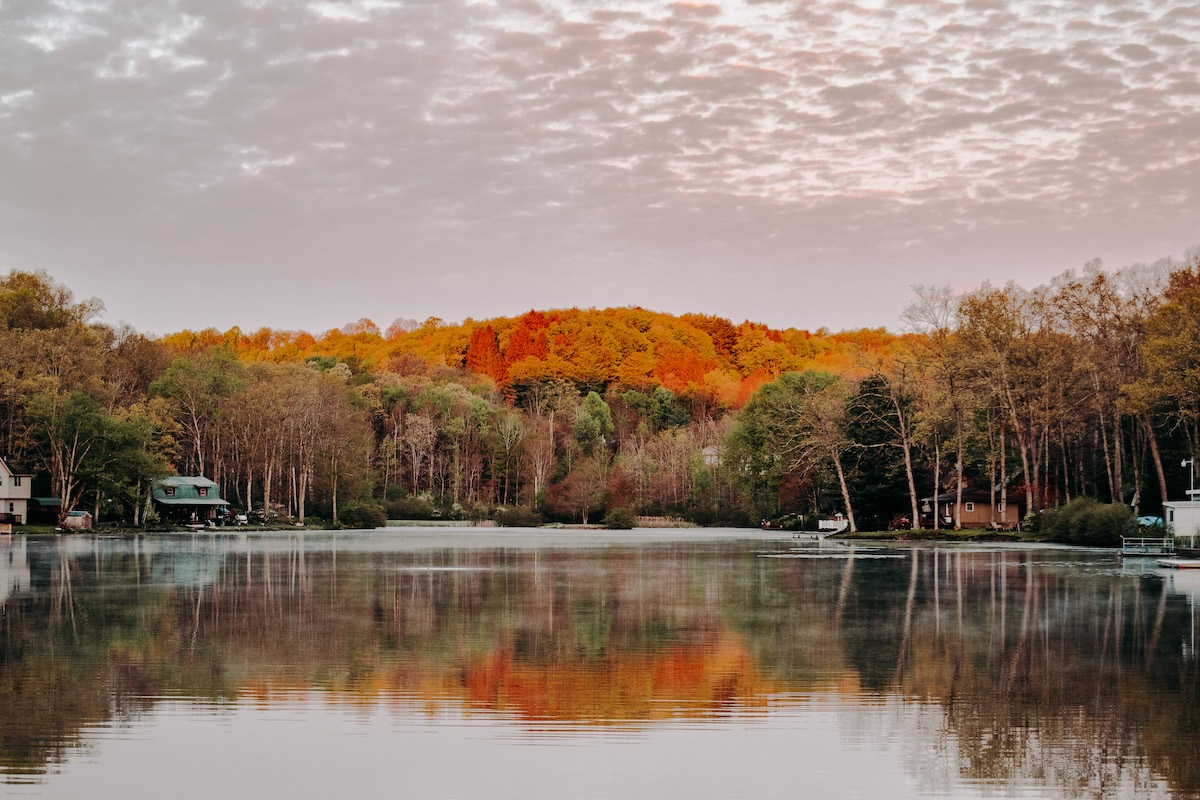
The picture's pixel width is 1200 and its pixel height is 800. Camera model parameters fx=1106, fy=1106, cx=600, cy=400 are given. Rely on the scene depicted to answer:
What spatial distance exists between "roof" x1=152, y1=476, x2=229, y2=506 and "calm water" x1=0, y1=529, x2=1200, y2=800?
54205 millimetres

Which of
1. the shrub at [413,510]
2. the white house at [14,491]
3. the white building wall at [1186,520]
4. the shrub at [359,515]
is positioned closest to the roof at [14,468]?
the white house at [14,491]

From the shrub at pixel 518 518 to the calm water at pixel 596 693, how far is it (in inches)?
A: 2686

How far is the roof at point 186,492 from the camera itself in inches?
3044

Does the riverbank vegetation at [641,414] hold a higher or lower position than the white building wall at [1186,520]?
higher

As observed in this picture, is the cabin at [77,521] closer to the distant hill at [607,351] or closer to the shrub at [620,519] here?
the shrub at [620,519]

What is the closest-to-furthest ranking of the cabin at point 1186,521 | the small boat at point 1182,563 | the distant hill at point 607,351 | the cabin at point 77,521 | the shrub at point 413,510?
the small boat at point 1182,563 < the cabin at point 1186,521 < the cabin at point 77,521 < the shrub at point 413,510 < the distant hill at point 607,351

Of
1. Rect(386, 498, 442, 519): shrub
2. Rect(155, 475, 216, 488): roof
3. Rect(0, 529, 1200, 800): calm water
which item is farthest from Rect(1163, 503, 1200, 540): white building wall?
Rect(386, 498, 442, 519): shrub

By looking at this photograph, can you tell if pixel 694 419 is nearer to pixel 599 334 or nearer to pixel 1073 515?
pixel 599 334

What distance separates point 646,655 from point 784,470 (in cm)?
5894

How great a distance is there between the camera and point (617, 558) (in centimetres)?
4106

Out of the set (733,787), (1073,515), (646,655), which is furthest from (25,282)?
(733,787)

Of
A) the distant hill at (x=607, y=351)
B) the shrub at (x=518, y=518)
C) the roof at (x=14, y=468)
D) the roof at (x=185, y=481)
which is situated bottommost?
the shrub at (x=518, y=518)

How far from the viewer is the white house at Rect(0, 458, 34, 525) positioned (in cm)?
6975

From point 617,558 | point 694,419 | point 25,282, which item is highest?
point 25,282
